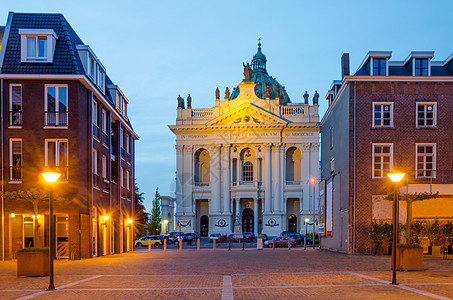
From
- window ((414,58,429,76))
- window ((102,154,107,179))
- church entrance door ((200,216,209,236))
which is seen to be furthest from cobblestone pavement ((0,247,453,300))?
church entrance door ((200,216,209,236))

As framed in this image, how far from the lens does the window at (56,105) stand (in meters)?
29.9

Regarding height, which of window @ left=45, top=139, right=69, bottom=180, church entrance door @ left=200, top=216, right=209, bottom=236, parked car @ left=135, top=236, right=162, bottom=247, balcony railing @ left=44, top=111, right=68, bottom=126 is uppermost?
balcony railing @ left=44, top=111, right=68, bottom=126

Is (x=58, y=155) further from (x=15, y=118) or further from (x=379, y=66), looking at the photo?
(x=379, y=66)

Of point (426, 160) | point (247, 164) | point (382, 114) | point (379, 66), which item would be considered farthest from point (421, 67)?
point (247, 164)

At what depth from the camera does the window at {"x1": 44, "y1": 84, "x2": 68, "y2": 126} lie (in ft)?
98.0

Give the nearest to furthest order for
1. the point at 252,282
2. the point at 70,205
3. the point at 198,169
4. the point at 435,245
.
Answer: the point at 252,282, the point at 70,205, the point at 435,245, the point at 198,169

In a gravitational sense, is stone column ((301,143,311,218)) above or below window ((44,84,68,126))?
below

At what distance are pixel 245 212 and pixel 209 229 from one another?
6463 mm

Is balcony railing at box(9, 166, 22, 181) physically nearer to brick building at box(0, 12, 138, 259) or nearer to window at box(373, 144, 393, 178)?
brick building at box(0, 12, 138, 259)

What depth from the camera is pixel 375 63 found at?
3472 cm

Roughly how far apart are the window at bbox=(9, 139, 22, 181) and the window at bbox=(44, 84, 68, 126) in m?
1.84

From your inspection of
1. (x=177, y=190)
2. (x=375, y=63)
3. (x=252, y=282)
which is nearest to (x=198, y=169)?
(x=177, y=190)

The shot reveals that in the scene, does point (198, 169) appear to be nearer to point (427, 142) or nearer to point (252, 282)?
point (427, 142)

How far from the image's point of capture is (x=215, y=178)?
8550 cm
